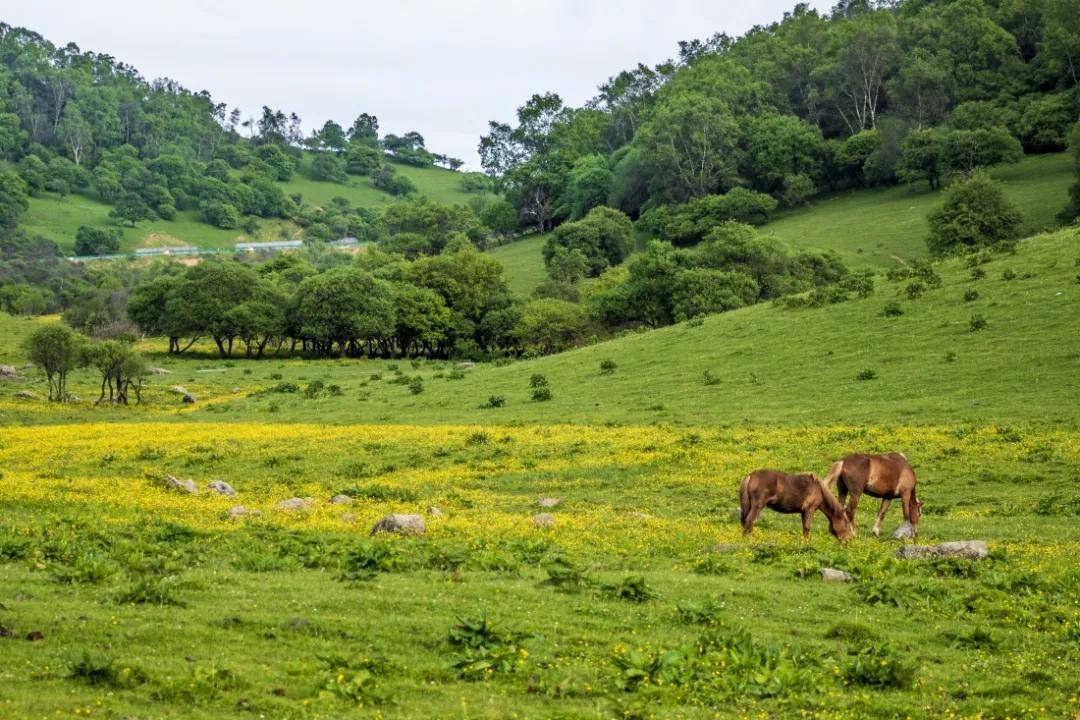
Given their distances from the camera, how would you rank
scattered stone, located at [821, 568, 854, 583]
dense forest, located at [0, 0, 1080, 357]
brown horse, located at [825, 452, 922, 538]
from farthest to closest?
dense forest, located at [0, 0, 1080, 357] → brown horse, located at [825, 452, 922, 538] → scattered stone, located at [821, 568, 854, 583]

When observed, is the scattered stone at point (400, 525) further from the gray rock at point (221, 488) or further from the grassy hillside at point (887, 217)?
the grassy hillside at point (887, 217)

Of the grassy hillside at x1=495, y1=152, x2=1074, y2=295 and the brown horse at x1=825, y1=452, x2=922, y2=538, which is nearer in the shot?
the brown horse at x1=825, y1=452, x2=922, y2=538

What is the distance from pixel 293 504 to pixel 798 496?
44.8 feet

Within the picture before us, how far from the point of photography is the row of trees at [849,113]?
118 meters

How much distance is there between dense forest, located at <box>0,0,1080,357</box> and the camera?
90375 millimetres

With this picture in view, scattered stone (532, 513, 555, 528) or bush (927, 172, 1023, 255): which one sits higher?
bush (927, 172, 1023, 255)

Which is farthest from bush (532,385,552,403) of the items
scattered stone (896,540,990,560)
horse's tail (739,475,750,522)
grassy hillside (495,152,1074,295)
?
grassy hillside (495,152,1074,295)

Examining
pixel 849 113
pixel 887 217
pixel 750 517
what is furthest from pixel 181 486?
pixel 849 113

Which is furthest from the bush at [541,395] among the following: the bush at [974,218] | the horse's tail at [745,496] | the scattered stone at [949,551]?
the bush at [974,218]

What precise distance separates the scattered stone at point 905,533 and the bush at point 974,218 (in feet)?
201

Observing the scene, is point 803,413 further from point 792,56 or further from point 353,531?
point 792,56

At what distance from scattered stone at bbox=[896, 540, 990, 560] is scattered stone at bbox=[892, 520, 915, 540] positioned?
87.2 inches

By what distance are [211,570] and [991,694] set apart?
1249cm

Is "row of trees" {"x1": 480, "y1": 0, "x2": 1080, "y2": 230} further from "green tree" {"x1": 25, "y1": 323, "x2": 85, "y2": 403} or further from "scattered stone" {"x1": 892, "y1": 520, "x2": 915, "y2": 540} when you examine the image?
"scattered stone" {"x1": 892, "y1": 520, "x2": 915, "y2": 540}
